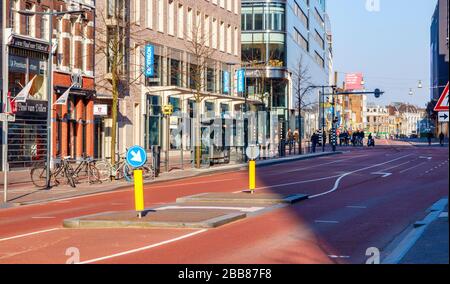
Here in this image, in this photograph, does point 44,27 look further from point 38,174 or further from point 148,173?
point 38,174

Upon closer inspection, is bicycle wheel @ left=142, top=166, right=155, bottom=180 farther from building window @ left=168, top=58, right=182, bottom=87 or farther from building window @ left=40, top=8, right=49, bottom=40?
building window @ left=168, top=58, right=182, bottom=87

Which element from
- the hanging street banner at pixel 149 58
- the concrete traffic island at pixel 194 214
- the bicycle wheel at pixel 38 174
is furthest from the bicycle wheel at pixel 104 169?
the hanging street banner at pixel 149 58

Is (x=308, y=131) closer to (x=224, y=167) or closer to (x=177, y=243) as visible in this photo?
(x=224, y=167)

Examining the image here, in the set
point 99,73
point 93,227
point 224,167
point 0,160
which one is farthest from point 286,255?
point 99,73

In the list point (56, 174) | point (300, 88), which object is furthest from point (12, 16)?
point (300, 88)

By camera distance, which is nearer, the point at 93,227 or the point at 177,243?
the point at 177,243

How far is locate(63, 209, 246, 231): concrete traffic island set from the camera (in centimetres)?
1536

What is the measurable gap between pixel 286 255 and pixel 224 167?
32.3 m

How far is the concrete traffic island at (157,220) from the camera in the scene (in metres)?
15.4

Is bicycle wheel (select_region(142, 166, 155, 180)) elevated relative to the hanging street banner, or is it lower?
lower

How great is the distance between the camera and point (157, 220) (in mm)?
15812

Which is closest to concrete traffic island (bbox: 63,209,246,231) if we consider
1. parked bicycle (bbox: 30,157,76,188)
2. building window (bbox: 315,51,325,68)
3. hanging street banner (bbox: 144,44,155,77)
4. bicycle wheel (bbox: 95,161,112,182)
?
parked bicycle (bbox: 30,157,76,188)

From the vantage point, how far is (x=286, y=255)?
1173 cm
